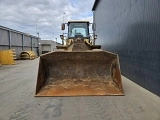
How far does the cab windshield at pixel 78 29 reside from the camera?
12.1 m

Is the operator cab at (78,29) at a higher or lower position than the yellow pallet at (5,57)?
higher

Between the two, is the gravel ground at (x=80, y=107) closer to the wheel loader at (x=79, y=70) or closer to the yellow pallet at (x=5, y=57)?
the wheel loader at (x=79, y=70)

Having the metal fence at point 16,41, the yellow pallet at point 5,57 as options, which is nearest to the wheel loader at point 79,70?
the yellow pallet at point 5,57

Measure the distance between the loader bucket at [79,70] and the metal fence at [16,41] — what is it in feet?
43.9

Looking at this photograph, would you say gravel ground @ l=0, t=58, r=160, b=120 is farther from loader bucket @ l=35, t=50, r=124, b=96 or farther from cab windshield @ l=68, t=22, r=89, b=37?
cab windshield @ l=68, t=22, r=89, b=37

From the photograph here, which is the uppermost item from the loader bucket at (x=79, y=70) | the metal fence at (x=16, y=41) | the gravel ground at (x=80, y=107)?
the metal fence at (x=16, y=41)

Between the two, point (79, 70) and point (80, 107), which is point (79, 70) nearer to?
point (79, 70)

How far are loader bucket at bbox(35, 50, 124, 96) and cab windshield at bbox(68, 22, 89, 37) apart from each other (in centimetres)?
560

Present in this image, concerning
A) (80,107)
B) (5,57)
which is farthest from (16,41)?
(80,107)

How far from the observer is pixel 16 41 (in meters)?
23.0

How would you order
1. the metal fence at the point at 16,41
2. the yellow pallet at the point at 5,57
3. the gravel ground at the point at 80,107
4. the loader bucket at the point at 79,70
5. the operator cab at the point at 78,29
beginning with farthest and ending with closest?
the metal fence at the point at 16,41 < the yellow pallet at the point at 5,57 < the operator cab at the point at 78,29 < the loader bucket at the point at 79,70 < the gravel ground at the point at 80,107

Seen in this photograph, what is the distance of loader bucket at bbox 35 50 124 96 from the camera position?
20.2 ft

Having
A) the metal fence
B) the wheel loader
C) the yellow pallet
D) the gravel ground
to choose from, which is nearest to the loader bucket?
the wheel loader

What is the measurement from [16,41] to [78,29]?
12511 millimetres
